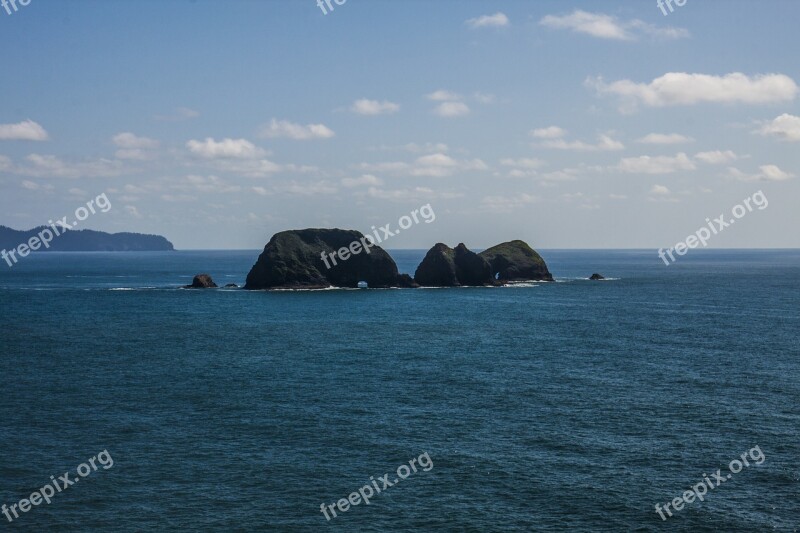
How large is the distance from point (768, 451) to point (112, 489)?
42.3 meters

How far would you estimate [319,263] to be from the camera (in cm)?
17562

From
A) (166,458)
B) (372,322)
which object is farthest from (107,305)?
(166,458)

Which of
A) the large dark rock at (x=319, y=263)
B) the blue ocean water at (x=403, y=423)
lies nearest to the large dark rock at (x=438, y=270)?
the large dark rock at (x=319, y=263)

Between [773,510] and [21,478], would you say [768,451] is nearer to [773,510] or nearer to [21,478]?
[773,510]

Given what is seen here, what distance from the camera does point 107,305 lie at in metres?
137
